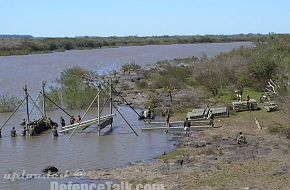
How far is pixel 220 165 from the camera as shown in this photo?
23797mm

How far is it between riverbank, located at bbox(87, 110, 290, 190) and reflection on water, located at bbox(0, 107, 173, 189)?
5.31ft

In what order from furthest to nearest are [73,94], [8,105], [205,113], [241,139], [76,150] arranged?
[73,94] < [8,105] < [205,113] < [76,150] < [241,139]

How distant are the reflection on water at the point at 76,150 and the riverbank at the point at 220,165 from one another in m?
1.62

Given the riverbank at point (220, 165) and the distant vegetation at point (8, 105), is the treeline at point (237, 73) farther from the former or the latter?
the riverbank at point (220, 165)

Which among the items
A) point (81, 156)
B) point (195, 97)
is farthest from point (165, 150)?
point (195, 97)

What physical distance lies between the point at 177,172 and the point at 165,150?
599 cm

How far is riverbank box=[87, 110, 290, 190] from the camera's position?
824 inches

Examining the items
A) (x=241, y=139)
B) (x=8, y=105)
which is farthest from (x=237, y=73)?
(x=8, y=105)

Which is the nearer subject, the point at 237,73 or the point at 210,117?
the point at 210,117

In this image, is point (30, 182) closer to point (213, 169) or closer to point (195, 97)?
point (213, 169)

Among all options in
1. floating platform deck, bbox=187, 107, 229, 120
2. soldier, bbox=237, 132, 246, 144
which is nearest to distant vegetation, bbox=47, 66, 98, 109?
floating platform deck, bbox=187, 107, 229, 120

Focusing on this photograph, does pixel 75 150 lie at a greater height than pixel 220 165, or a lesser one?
lesser

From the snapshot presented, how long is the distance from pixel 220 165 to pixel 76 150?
9423 mm

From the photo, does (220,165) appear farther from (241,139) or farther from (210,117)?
(210,117)
